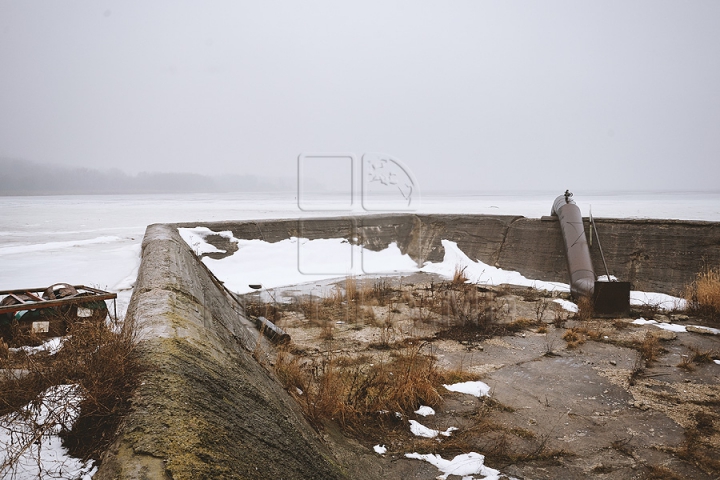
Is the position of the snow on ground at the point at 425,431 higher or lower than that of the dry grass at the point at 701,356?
lower

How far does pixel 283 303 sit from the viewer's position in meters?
7.03

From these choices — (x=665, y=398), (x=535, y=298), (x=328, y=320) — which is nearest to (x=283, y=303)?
(x=328, y=320)

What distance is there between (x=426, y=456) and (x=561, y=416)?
1212 millimetres

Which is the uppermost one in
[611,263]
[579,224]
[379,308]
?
[579,224]

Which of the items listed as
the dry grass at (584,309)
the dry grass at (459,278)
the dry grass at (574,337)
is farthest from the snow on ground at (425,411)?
the dry grass at (459,278)

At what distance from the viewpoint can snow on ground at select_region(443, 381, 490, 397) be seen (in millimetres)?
3619

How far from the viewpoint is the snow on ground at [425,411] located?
324cm

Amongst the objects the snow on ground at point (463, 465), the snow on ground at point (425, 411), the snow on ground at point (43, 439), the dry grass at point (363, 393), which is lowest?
the snow on ground at point (425, 411)

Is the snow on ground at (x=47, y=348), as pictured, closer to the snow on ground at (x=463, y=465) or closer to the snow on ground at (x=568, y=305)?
the snow on ground at (x=463, y=465)

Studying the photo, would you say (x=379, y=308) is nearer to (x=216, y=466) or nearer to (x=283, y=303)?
(x=283, y=303)

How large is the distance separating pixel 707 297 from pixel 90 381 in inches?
282

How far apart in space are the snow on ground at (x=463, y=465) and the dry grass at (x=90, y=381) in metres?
1.82

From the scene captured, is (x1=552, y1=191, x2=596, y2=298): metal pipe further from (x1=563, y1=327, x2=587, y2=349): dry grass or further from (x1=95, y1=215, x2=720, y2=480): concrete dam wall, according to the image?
(x1=95, y1=215, x2=720, y2=480): concrete dam wall

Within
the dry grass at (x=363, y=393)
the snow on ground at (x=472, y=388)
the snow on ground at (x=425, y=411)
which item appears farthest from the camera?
the snow on ground at (x=472, y=388)
